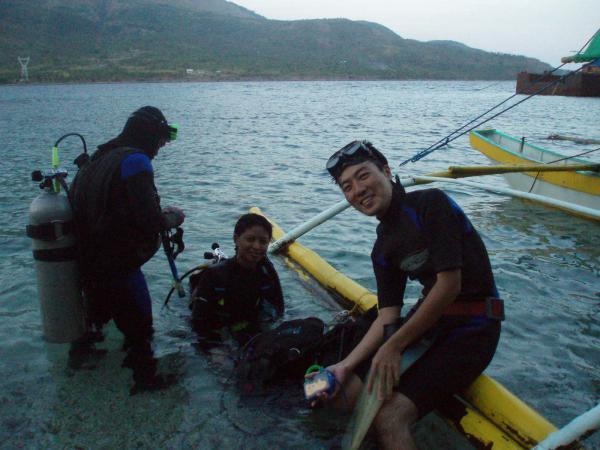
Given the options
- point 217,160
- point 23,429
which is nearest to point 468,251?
point 23,429

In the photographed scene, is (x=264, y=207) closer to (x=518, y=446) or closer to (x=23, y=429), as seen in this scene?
(x=23, y=429)

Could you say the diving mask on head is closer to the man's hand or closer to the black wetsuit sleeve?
the man's hand

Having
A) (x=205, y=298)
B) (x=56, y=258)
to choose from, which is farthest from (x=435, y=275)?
(x=56, y=258)

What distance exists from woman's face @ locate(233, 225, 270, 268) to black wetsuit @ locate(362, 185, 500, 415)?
1708 mm

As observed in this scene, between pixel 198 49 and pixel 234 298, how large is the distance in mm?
155084

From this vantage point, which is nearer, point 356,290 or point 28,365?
point 28,365

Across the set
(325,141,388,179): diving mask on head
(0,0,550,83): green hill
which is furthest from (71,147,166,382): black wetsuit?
(0,0,550,83): green hill

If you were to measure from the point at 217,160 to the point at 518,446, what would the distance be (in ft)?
54.9

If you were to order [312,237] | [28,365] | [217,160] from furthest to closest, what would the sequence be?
[217,160] < [312,237] < [28,365]

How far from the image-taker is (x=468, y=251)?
3.20 metres

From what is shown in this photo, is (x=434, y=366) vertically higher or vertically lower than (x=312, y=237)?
higher

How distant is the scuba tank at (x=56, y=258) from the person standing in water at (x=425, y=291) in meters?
2.32

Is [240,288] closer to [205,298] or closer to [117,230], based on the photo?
[205,298]

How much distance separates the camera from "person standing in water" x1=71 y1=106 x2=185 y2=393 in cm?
404
